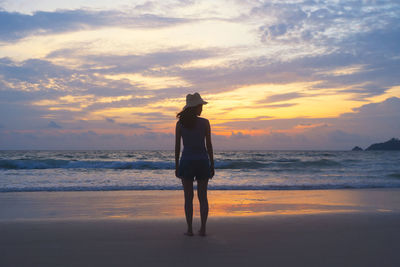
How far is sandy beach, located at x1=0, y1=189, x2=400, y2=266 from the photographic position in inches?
137

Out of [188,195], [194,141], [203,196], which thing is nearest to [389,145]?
[203,196]

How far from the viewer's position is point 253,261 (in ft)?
11.3

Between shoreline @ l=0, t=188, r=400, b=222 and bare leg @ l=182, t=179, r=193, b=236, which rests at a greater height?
bare leg @ l=182, t=179, r=193, b=236

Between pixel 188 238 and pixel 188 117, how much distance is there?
4.98 feet

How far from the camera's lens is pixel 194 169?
405 cm

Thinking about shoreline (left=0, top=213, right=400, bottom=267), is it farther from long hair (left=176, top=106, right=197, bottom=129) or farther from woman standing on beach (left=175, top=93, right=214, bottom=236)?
long hair (left=176, top=106, right=197, bottom=129)

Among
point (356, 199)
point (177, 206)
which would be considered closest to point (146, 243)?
point (177, 206)

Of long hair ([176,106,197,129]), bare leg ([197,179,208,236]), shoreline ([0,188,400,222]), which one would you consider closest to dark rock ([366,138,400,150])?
shoreline ([0,188,400,222])

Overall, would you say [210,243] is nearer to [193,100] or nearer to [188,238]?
[188,238]

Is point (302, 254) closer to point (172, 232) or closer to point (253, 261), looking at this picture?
point (253, 261)

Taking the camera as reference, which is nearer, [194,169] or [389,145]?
[194,169]

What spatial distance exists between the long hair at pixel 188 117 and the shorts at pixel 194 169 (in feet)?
1.39

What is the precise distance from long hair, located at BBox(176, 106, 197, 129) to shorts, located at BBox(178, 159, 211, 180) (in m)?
0.42

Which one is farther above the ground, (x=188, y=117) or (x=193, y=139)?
(x=188, y=117)
